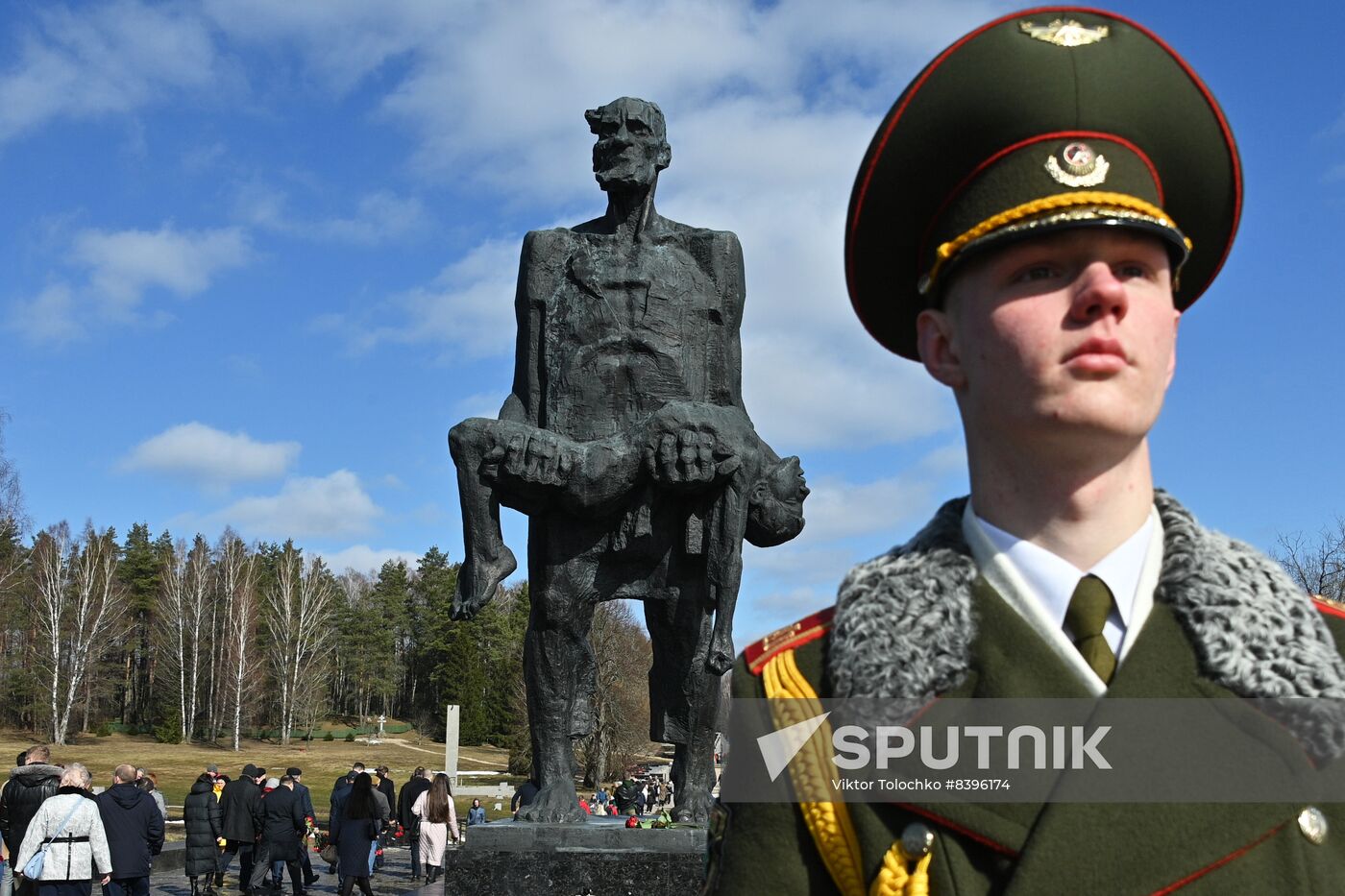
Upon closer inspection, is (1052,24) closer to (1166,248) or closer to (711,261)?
(1166,248)

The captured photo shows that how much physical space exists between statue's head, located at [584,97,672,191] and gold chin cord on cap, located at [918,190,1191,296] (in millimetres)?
5500

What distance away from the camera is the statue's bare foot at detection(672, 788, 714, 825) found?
649cm

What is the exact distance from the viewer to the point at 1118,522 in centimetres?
162

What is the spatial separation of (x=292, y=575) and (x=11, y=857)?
66.9 m

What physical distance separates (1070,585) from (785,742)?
1.38 ft

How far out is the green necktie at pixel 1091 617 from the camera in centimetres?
160

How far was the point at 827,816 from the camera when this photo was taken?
64.4 inches

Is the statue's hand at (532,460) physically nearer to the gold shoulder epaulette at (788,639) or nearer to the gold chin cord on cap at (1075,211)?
the gold shoulder epaulette at (788,639)

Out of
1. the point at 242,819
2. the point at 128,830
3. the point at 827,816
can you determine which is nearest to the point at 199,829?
the point at 242,819

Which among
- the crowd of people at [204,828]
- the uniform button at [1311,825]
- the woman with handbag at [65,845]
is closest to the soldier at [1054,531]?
the uniform button at [1311,825]

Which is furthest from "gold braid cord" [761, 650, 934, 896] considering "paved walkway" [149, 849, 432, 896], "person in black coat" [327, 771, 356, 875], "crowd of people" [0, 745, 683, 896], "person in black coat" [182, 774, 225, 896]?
"paved walkway" [149, 849, 432, 896]

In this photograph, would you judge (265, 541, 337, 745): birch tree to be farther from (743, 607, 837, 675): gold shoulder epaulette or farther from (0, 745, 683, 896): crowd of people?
(743, 607, 837, 675): gold shoulder epaulette

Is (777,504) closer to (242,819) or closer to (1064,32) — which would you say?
(1064,32)

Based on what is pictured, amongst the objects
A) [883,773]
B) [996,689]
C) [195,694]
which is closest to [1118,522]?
[996,689]
